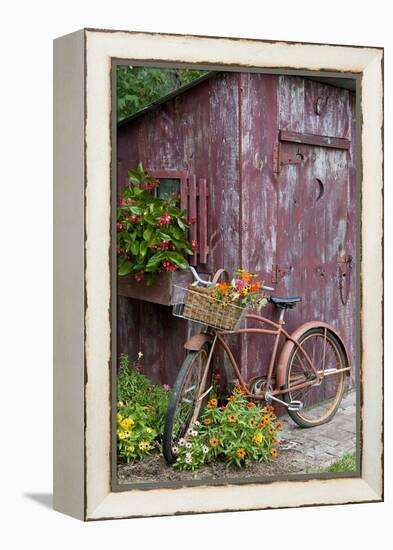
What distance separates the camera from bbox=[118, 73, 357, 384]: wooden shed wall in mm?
7789

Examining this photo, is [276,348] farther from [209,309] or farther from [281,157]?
[281,157]

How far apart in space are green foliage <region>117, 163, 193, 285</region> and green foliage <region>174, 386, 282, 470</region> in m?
1.08

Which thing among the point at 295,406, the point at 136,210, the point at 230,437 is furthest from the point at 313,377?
the point at 136,210

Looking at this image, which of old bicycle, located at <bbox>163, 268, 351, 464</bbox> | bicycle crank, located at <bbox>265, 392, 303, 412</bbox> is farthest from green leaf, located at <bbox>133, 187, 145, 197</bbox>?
bicycle crank, located at <bbox>265, 392, 303, 412</bbox>

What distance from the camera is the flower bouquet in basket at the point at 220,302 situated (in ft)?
23.5

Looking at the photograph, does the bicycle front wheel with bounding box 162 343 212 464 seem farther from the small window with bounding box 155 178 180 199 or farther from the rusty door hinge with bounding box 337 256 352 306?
the rusty door hinge with bounding box 337 256 352 306

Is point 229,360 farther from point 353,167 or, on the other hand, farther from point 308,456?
point 353,167

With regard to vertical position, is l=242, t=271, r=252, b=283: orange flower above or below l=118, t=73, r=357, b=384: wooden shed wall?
below

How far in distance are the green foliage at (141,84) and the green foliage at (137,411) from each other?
7.53 feet

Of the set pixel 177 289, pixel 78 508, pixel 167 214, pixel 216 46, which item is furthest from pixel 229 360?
pixel 216 46

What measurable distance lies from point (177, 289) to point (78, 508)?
1966 mm

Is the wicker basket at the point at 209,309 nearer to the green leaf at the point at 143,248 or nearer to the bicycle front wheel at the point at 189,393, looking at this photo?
the bicycle front wheel at the point at 189,393

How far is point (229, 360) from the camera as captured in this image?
791 cm

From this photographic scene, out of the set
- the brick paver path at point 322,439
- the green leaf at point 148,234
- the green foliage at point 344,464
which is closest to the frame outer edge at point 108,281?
the green foliage at point 344,464
